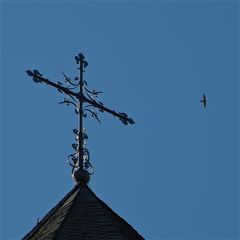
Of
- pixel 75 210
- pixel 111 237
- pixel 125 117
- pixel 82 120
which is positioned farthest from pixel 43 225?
pixel 125 117

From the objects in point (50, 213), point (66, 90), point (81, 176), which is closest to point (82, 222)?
point (50, 213)

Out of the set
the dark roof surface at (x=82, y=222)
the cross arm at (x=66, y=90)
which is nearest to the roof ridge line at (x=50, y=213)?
the dark roof surface at (x=82, y=222)

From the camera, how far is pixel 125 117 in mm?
16125

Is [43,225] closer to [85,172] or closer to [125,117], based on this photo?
[85,172]

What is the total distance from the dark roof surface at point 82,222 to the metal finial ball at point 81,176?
10.3 inches

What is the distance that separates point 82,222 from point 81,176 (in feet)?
6.57

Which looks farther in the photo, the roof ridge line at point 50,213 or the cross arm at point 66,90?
the cross arm at point 66,90

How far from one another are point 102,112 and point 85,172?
1509 mm

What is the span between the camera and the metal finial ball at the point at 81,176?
47.6 feet

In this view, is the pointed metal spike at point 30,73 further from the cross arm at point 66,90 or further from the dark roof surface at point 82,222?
the dark roof surface at point 82,222

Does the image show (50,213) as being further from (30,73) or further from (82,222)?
(30,73)

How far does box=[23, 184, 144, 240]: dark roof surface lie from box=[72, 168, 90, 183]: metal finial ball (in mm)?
261

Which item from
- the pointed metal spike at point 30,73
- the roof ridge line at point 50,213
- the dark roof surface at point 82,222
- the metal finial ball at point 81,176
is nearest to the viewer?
the dark roof surface at point 82,222

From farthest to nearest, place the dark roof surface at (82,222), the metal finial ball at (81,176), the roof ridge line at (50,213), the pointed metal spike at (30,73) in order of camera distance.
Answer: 1. the pointed metal spike at (30,73)
2. the metal finial ball at (81,176)
3. the roof ridge line at (50,213)
4. the dark roof surface at (82,222)
